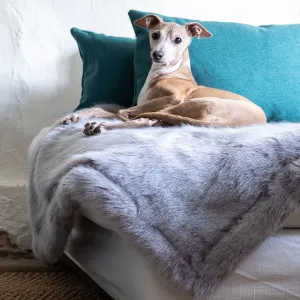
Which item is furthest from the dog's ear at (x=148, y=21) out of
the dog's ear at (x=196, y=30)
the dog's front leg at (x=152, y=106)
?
the dog's front leg at (x=152, y=106)

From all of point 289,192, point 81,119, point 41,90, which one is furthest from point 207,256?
point 41,90

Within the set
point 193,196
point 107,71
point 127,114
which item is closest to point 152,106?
point 127,114

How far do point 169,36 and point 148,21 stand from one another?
0.33 ft

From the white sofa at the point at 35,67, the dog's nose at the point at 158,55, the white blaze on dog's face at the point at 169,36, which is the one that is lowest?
the white sofa at the point at 35,67

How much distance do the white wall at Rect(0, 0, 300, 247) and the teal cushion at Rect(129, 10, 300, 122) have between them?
1.37 feet

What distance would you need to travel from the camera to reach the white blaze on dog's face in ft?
5.61

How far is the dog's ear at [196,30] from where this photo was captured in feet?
5.70

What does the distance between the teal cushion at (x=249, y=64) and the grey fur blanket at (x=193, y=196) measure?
2.48 ft

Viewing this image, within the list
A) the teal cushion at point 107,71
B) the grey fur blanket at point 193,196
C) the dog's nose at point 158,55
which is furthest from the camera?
the teal cushion at point 107,71

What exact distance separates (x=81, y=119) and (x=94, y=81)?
Result: 36 cm

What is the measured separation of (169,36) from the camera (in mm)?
1732

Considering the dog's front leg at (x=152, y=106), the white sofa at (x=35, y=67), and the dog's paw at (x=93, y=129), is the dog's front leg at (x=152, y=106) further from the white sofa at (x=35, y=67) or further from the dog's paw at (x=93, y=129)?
the white sofa at (x=35, y=67)

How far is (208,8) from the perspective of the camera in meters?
2.31

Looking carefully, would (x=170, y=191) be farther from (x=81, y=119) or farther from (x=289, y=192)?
(x=81, y=119)
